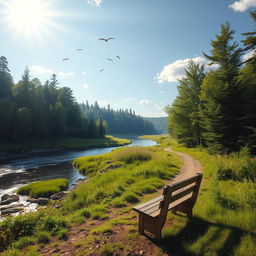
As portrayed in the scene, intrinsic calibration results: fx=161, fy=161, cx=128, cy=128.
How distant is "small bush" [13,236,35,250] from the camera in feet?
14.5

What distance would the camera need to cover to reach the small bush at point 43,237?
461 centimetres

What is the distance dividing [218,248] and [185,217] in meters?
1.57

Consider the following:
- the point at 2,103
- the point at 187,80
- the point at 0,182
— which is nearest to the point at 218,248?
the point at 0,182

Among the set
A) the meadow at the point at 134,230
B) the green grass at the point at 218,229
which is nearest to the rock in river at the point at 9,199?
the meadow at the point at 134,230

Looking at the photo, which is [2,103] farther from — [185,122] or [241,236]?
[241,236]

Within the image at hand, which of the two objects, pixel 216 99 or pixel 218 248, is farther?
pixel 216 99

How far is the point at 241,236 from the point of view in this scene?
12.4ft

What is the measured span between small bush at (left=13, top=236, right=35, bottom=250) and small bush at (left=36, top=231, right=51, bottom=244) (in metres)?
0.15

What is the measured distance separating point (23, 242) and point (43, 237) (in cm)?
50

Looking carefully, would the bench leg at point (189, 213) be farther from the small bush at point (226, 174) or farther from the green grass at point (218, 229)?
the small bush at point (226, 174)

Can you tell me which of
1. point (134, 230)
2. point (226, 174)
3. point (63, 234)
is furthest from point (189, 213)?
point (226, 174)

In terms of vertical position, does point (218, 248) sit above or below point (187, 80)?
below

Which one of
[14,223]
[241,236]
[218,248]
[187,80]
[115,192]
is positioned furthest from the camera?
[187,80]

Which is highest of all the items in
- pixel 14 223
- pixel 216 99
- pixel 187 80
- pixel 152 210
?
pixel 187 80
